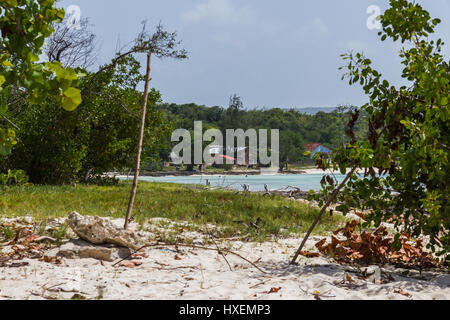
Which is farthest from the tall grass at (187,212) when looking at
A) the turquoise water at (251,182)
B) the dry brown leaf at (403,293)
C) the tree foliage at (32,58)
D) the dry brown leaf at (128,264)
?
the turquoise water at (251,182)

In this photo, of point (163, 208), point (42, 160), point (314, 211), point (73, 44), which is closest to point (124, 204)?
point (163, 208)

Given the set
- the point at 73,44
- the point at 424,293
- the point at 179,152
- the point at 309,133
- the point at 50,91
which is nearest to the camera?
the point at 50,91

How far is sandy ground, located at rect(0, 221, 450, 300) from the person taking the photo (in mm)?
3949

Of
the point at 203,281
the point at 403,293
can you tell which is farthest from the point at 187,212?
the point at 403,293

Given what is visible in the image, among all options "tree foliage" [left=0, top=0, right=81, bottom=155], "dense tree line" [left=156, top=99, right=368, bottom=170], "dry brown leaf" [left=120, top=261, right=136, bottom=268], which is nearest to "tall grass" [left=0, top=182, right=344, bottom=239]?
"dry brown leaf" [left=120, top=261, right=136, bottom=268]

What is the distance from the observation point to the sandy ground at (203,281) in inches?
155

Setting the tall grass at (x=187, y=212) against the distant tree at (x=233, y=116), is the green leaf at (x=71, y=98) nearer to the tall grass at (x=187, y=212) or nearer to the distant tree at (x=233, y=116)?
the tall grass at (x=187, y=212)

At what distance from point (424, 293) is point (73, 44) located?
26.8m

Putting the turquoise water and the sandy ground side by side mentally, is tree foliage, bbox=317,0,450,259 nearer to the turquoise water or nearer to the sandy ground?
the sandy ground

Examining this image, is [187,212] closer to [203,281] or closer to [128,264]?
[128,264]

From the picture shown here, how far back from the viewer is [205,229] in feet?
26.2

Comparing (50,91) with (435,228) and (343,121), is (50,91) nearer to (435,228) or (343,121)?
(435,228)

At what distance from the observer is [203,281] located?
441 cm
